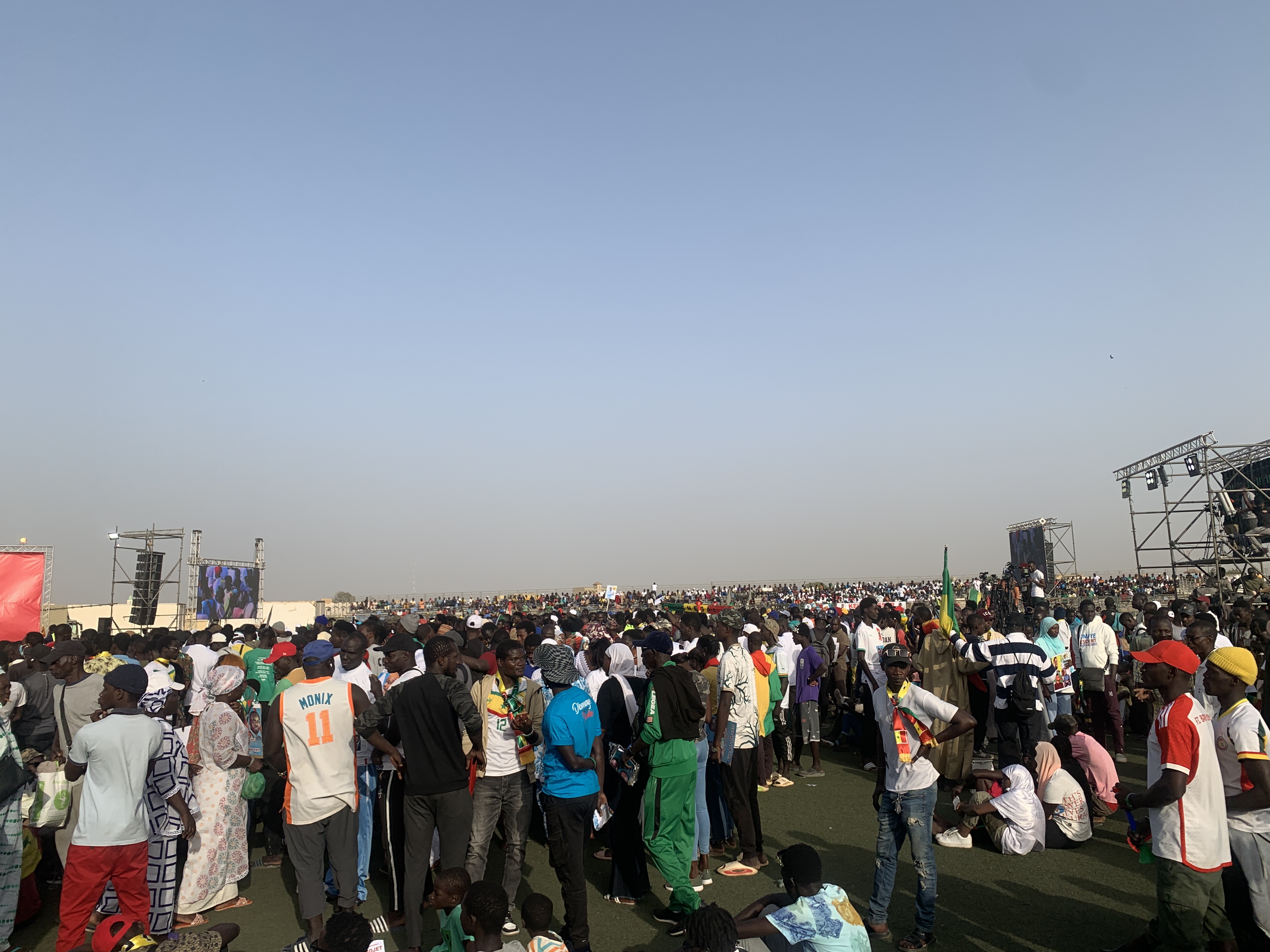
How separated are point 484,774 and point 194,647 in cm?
597

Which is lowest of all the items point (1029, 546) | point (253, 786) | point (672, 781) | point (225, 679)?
point (253, 786)

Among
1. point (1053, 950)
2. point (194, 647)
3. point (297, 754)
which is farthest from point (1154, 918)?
point (194, 647)

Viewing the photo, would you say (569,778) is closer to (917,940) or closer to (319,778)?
(319,778)

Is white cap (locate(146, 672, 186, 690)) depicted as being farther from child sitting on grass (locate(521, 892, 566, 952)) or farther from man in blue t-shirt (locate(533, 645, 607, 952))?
child sitting on grass (locate(521, 892, 566, 952))

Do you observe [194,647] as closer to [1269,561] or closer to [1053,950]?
[1053,950]

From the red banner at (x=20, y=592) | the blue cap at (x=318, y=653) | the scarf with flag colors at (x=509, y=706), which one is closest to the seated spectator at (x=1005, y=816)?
the scarf with flag colors at (x=509, y=706)

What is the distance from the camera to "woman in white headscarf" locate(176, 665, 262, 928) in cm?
587

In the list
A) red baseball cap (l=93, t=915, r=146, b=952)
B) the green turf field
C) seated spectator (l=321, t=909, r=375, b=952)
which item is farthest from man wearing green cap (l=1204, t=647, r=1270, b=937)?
red baseball cap (l=93, t=915, r=146, b=952)

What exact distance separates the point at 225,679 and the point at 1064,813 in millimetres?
7386

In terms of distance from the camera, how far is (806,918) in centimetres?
379

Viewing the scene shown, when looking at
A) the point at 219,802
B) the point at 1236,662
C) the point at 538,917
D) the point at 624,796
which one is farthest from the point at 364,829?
the point at 1236,662

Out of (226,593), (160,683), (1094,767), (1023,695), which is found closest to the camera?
(160,683)

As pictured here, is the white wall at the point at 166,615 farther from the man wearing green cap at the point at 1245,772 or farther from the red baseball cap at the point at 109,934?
the man wearing green cap at the point at 1245,772

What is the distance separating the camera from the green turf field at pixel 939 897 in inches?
206
